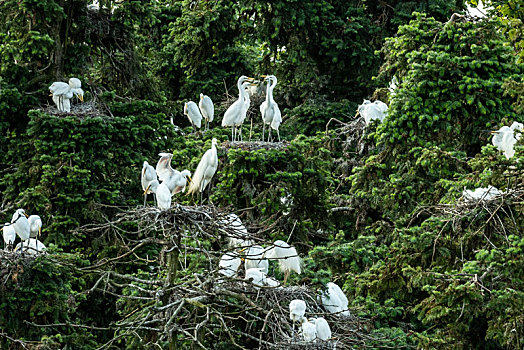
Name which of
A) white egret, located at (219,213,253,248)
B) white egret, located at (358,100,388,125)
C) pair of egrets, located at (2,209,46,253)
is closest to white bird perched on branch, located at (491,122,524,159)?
white egret, located at (358,100,388,125)

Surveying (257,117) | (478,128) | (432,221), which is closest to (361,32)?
(257,117)

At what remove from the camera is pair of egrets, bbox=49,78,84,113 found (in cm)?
1055

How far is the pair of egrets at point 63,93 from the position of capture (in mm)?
10555

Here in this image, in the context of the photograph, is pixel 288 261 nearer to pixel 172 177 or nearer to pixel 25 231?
pixel 172 177

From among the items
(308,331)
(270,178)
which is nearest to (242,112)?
(270,178)

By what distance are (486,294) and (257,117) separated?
22.0 ft

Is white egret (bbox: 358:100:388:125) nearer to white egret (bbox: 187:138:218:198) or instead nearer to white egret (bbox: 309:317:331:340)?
white egret (bbox: 187:138:218:198)

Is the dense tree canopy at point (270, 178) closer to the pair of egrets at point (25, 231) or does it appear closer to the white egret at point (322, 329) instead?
the white egret at point (322, 329)

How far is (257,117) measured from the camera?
43.7ft

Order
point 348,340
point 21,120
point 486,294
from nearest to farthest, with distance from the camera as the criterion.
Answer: point 348,340 → point 486,294 → point 21,120

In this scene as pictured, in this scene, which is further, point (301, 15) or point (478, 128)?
point (301, 15)

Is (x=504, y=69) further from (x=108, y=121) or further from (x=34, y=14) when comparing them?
(x=34, y=14)

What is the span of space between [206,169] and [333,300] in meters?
1.73

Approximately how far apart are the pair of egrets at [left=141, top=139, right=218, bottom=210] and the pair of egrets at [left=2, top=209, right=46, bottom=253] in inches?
46.7
